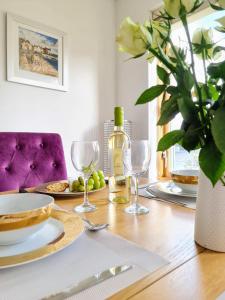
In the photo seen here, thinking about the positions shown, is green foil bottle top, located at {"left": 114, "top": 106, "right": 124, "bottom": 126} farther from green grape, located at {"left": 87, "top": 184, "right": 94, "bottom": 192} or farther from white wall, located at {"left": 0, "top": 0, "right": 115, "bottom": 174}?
white wall, located at {"left": 0, "top": 0, "right": 115, "bottom": 174}

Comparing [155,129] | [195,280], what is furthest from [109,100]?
[195,280]

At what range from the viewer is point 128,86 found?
→ 254 cm

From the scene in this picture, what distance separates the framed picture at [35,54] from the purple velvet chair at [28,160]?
2.45ft

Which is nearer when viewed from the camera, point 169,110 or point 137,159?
point 169,110

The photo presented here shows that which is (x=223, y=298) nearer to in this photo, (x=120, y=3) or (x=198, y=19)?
(x=198, y=19)

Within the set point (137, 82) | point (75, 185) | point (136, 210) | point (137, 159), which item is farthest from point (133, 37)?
point (137, 82)

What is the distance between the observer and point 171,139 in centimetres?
47

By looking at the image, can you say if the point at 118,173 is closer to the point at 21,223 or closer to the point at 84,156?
the point at 84,156

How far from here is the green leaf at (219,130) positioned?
0.35 m

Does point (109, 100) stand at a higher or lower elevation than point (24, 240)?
higher

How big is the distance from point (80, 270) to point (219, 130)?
31cm

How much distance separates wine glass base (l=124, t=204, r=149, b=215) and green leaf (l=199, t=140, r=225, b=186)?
32 cm

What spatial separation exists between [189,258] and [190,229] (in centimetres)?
15

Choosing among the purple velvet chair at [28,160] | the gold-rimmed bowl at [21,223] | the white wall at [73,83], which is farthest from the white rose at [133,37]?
the white wall at [73,83]
